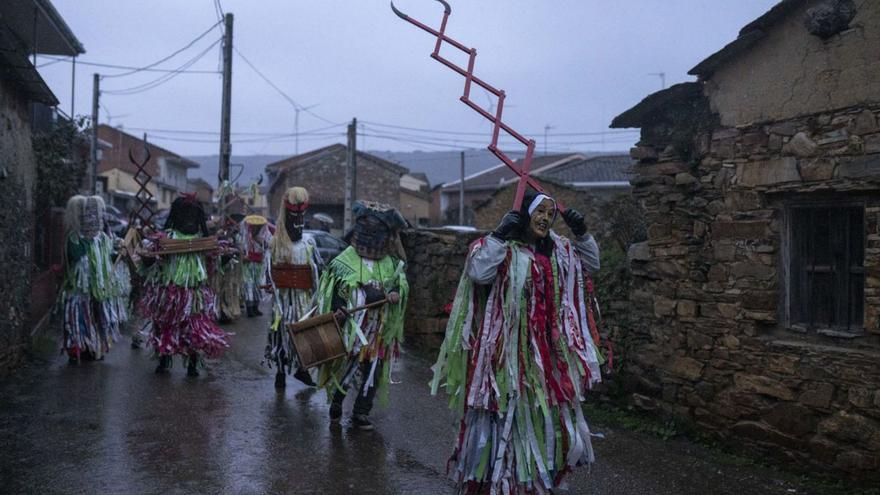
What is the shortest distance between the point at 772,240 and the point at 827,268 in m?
0.45

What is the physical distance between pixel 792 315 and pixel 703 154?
152cm

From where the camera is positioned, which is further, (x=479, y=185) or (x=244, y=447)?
(x=479, y=185)

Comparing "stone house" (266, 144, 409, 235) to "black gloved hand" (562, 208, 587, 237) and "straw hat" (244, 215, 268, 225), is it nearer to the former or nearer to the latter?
"straw hat" (244, 215, 268, 225)

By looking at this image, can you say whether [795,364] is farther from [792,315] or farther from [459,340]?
[459,340]

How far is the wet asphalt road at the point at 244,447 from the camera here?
19.1 ft

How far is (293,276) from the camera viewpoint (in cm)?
902

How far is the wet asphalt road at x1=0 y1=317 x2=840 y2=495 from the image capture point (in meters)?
5.83

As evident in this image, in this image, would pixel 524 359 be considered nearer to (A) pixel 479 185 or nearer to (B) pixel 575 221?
A: (B) pixel 575 221

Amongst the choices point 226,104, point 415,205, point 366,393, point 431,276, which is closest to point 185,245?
point 366,393

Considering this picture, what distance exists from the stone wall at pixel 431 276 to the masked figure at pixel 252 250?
389 cm

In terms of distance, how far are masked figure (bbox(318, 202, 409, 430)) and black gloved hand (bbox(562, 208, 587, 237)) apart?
2359 mm

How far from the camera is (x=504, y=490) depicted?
499 centimetres

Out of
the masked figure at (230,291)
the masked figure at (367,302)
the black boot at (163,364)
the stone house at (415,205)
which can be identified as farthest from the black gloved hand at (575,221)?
the stone house at (415,205)

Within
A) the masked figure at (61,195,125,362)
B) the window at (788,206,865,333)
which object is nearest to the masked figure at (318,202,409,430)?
the window at (788,206,865,333)
